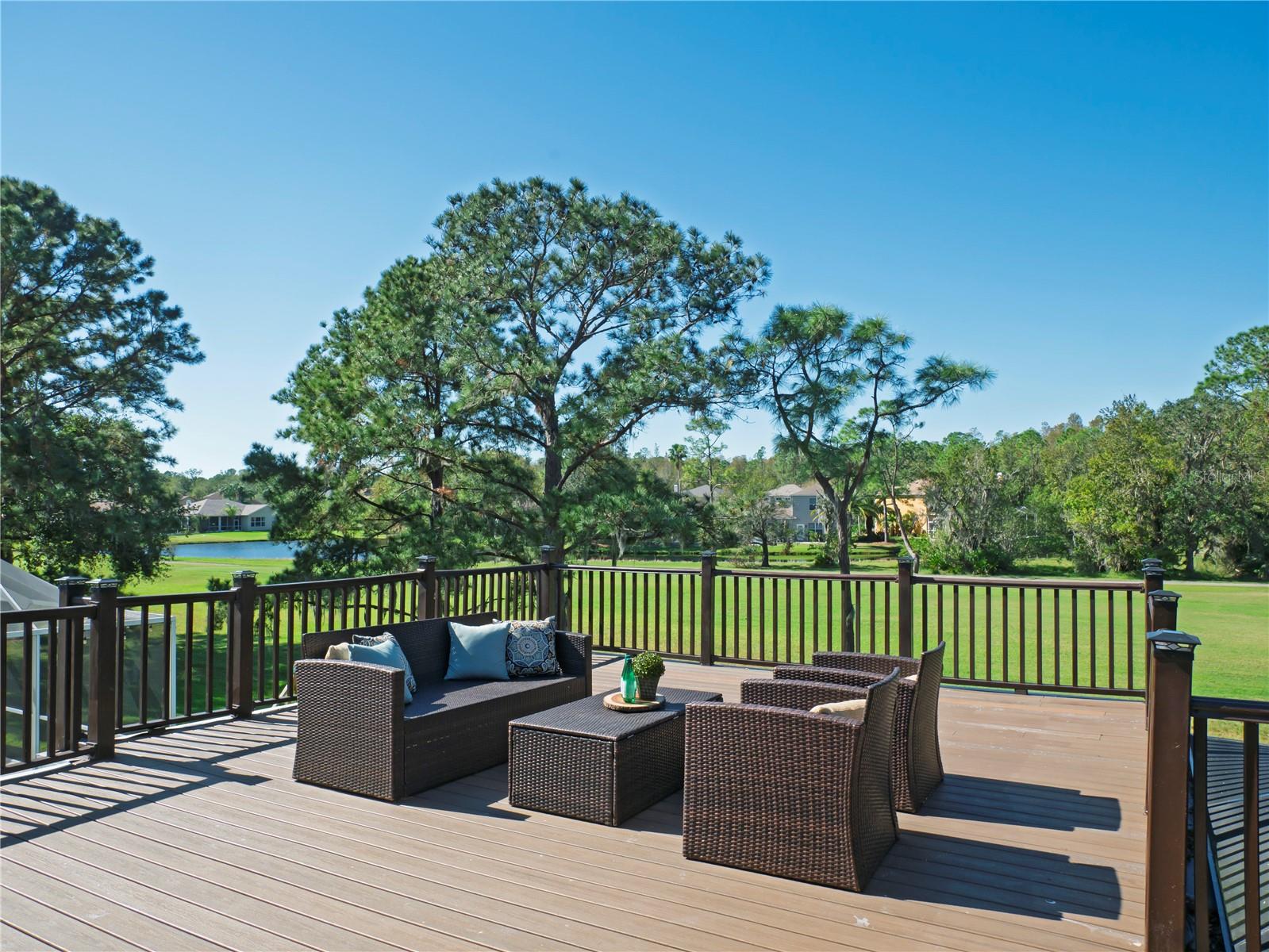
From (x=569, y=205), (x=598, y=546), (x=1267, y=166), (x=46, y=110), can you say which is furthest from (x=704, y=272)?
(x=46, y=110)

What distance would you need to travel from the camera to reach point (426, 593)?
585cm

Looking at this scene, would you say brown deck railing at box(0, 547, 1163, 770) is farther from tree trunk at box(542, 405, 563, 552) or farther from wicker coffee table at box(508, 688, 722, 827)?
tree trunk at box(542, 405, 563, 552)

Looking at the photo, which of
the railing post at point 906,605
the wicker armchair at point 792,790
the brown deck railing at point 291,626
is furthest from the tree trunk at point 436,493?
the wicker armchair at point 792,790

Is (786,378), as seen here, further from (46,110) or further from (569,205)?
(46,110)

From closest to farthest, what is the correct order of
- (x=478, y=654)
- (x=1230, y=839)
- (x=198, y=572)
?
(x=1230, y=839), (x=478, y=654), (x=198, y=572)

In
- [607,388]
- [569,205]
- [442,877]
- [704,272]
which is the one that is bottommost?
[442,877]

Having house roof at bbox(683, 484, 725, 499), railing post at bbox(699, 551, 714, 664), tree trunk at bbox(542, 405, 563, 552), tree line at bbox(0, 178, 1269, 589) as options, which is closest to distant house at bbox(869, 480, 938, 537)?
house roof at bbox(683, 484, 725, 499)

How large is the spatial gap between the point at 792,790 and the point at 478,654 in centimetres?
231

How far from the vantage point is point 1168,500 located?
27000 millimetres

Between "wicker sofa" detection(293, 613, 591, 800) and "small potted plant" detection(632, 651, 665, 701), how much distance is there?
75 cm

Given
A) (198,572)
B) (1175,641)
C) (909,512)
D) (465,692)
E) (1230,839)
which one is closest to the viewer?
(1175,641)

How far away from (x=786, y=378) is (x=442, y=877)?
1426 cm

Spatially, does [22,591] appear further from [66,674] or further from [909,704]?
[909,704]

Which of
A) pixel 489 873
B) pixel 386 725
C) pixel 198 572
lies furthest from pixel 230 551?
pixel 489 873
